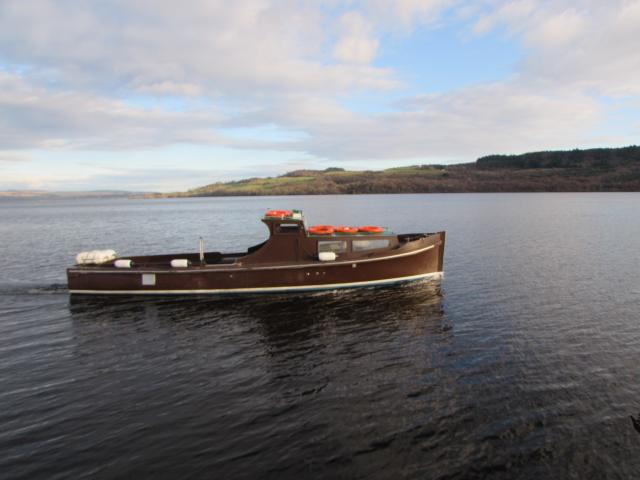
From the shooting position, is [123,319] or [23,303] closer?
[123,319]

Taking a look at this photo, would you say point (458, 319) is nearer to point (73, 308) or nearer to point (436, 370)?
point (436, 370)

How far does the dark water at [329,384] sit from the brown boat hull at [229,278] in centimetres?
93

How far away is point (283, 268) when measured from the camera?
24.5 m

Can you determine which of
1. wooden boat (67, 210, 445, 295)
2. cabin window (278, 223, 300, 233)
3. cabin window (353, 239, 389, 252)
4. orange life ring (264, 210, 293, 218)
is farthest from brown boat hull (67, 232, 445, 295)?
orange life ring (264, 210, 293, 218)

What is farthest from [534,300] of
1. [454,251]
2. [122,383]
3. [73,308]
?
[73,308]

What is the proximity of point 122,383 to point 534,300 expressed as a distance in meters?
21.1

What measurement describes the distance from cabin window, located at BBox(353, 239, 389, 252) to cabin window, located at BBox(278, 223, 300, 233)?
147 inches

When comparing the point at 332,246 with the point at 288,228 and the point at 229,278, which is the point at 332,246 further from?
the point at 229,278

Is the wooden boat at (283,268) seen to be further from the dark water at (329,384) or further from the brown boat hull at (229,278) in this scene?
the dark water at (329,384)

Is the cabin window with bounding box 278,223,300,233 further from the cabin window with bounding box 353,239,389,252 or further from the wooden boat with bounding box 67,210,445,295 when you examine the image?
the cabin window with bounding box 353,239,389,252

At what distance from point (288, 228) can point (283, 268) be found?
2.50 meters

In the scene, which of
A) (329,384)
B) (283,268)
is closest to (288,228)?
(283,268)

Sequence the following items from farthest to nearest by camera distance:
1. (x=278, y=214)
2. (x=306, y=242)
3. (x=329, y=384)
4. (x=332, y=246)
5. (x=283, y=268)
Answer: (x=332, y=246) → (x=306, y=242) → (x=278, y=214) → (x=283, y=268) → (x=329, y=384)

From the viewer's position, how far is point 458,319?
67.5 feet
